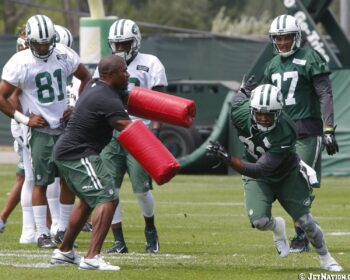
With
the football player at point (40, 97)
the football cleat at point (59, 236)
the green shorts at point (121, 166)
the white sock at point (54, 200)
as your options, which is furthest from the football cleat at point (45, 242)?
the green shorts at point (121, 166)

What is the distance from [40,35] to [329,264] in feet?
10.7

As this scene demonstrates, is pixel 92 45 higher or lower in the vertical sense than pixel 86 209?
lower

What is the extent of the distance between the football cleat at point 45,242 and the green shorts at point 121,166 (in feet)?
2.68

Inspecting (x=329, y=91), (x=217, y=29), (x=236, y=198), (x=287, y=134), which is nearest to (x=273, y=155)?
(x=287, y=134)

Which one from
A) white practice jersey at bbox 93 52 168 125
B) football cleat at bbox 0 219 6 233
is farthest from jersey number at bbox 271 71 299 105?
football cleat at bbox 0 219 6 233

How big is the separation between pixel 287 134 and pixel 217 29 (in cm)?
3476

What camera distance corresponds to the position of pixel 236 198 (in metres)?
16.3

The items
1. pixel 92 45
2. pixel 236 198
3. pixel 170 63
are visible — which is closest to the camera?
pixel 236 198

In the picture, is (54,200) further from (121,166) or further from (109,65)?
(109,65)

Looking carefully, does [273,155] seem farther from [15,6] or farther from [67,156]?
[15,6]

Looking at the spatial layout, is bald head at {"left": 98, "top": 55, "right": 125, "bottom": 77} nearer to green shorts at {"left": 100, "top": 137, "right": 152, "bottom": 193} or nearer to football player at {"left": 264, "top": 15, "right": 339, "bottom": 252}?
green shorts at {"left": 100, "top": 137, "right": 152, "bottom": 193}

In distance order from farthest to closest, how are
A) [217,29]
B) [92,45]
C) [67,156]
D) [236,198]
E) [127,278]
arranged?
[217,29]
[92,45]
[236,198]
[67,156]
[127,278]

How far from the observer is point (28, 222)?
1123 cm

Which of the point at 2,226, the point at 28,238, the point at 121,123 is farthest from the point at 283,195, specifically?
the point at 2,226
